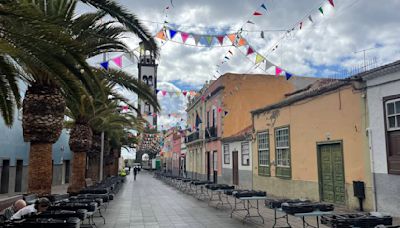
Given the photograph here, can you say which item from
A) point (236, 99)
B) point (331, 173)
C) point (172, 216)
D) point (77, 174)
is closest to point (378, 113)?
point (331, 173)

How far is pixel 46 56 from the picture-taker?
6.54m

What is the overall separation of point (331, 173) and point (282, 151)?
3468 mm

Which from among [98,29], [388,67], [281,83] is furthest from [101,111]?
[281,83]

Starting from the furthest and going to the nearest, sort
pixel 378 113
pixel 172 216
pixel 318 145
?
pixel 318 145 < pixel 172 216 < pixel 378 113

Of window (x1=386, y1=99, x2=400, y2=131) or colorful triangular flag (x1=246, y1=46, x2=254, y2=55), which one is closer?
window (x1=386, y1=99, x2=400, y2=131)

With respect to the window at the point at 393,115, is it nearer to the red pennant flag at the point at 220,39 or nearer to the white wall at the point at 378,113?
the white wall at the point at 378,113

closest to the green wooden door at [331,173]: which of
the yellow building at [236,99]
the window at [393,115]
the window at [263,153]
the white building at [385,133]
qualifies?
the white building at [385,133]

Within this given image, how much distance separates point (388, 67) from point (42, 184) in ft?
30.2

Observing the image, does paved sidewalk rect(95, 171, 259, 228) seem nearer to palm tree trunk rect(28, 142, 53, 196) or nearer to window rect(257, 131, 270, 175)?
palm tree trunk rect(28, 142, 53, 196)

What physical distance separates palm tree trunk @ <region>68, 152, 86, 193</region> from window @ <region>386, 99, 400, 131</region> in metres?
10.5

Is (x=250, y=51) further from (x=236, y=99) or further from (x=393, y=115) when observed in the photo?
(x=236, y=99)

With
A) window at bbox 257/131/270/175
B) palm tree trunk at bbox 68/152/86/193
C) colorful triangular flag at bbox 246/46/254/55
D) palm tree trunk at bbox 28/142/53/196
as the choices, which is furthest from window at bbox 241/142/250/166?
palm tree trunk at bbox 28/142/53/196

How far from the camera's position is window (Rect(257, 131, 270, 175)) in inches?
640

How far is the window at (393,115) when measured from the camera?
9.03m
